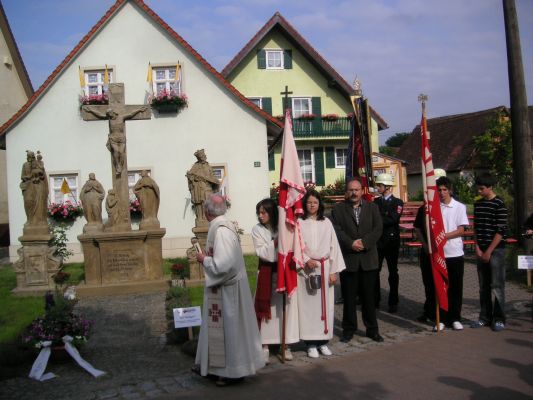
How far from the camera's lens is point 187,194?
1784cm

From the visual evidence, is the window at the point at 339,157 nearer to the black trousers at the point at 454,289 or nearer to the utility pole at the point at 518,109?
the utility pole at the point at 518,109

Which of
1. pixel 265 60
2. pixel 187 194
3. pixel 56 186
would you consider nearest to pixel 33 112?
pixel 56 186

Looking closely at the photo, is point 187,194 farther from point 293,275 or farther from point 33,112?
point 293,275

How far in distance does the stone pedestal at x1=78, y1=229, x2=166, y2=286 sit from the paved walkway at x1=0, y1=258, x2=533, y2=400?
2.98 m

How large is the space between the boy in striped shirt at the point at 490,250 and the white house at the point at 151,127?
11147mm

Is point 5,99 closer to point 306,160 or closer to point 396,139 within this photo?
point 306,160

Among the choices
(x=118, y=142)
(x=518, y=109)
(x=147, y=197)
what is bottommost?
(x=147, y=197)

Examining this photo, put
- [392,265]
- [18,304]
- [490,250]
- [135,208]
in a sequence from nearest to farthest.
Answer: [490,250] → [392,265] → [18,304] → [135,208]

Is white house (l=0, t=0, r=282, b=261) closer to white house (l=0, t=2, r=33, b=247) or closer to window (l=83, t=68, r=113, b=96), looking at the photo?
window (l=83, t=68, r=113, b=96)

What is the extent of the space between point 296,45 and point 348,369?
78.9 feet

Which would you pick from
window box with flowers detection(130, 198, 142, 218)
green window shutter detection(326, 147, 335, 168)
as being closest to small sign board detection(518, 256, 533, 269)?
window box with flowers detection(130, 198, 142, 218)

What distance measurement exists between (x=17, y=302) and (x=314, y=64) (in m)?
20.8

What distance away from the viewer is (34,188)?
11.8 metres

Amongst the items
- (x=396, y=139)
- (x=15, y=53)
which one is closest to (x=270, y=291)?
(x=15, y=53)
